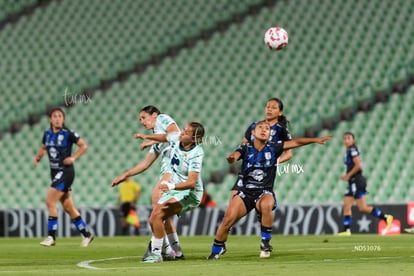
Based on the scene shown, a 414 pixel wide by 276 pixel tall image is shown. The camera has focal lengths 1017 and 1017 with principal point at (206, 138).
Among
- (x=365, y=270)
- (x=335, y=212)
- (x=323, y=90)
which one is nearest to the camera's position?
(x=365, y=270)

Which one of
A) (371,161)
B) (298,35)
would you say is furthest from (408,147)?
(298,35)

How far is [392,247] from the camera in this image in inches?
536

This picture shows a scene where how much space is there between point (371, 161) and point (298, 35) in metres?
4.53

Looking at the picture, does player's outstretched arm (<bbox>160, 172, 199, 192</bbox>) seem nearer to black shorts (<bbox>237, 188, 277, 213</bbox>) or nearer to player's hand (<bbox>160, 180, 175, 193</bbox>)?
player's hand (<bbox>160, 180, 175, 193</bbox>)

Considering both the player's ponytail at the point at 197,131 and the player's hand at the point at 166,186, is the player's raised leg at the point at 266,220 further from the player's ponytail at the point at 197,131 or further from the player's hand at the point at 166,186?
the player's hand at the point at 166,186

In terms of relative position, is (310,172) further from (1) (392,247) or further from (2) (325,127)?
(1) (392,247)

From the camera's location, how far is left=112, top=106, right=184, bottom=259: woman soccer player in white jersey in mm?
11711

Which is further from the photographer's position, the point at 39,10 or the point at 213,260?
the point at 39,10

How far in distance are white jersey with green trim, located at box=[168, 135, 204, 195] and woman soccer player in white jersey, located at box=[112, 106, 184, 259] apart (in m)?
0.63

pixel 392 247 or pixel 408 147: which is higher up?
pixel 408 147

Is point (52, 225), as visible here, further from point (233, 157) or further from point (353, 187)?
point (353, 187)

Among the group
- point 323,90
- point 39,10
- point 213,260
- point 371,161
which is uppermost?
point 39,10

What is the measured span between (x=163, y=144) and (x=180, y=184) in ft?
5.62

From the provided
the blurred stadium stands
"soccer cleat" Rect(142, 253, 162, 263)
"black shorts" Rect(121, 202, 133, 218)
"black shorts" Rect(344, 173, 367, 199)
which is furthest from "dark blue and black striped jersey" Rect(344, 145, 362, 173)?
"soccer cleat" Rect(142, 253, 162, 263)
